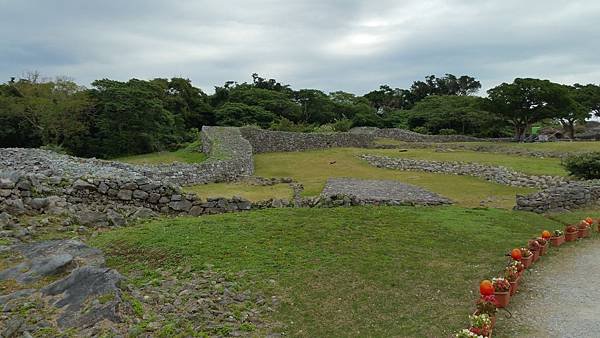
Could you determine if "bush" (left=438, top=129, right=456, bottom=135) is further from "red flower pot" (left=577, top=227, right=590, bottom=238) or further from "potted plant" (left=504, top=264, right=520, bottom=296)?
"potted plant" (left=504, top=264, right=520, bottom=296)

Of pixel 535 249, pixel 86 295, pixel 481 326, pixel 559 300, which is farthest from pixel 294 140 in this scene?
pixel 481 326

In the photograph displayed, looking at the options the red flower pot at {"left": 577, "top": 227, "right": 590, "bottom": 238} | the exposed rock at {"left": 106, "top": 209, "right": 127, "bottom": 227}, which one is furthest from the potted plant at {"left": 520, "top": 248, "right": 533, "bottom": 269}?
the exposed rock at {"left": 106, "top": 209, "right": 127, "bottom": 227}

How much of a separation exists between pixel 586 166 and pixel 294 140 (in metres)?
26.7

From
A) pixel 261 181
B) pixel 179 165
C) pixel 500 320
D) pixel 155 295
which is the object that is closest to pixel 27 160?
pixel 179 165

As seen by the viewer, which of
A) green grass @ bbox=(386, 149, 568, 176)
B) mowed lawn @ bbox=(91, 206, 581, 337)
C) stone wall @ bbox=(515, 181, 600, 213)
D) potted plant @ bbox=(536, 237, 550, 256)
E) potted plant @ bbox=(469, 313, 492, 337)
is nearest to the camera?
potted plant @ bbox=(469, 313, 492, 337)

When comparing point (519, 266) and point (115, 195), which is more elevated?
point (115, 195)

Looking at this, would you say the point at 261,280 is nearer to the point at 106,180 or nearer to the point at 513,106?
the point at 106,180

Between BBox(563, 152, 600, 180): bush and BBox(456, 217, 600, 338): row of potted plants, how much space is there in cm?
917

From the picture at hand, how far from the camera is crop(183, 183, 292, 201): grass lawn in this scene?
19703 millimetres

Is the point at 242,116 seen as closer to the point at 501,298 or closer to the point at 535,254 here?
the point at 535,254

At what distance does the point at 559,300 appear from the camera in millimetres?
7375

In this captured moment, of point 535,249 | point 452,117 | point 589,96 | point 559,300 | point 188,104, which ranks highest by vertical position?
point 589,96

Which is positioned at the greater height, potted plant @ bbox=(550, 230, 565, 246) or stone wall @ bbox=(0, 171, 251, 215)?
stone wall @ bbox=(0, 171, 251, 215)

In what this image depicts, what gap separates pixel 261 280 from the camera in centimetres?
795
